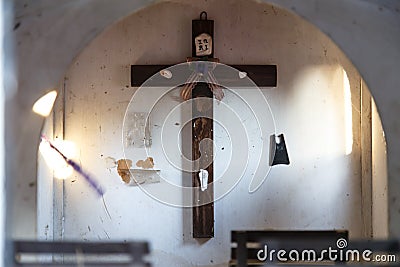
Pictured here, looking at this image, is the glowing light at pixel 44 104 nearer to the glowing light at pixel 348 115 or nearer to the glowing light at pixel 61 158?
the glowing light at pixel 61 158

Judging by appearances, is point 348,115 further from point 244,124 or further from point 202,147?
point 202,147

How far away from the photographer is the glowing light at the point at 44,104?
1629 mm

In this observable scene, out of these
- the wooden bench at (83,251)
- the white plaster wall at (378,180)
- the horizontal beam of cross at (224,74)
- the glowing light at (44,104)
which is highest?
the horizontal beam of cross at (224,74)

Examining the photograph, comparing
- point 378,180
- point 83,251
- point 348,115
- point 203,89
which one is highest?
point 203,89

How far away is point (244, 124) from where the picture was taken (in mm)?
2814

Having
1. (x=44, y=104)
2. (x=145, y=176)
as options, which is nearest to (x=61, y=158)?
(x=145, y=176)

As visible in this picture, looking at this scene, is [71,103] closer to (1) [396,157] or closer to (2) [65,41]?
(2) [65,41]

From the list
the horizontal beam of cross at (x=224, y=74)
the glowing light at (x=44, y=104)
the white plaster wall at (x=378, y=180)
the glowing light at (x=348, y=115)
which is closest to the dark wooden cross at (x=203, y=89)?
the horizontal beam of cross at (x=224, y=74)

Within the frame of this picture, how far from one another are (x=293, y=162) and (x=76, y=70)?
97 centimetres

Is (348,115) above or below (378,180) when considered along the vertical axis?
above

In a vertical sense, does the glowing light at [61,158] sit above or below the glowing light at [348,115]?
below

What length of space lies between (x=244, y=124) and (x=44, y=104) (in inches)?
50.5

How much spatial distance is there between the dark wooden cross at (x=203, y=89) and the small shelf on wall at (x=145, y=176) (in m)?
0.15

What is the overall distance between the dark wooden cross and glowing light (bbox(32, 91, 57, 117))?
3.67ft
